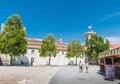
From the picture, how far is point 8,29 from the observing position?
47.9 metres

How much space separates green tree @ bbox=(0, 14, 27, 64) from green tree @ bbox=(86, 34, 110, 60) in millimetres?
28131

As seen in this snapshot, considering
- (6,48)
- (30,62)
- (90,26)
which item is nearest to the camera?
(6,48)

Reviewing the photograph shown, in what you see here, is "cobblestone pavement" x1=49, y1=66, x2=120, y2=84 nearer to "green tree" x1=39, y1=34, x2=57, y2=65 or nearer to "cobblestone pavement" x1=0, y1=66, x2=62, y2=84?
"cobblestone pavement" x1=0, y1=66, x2=62, y2=84

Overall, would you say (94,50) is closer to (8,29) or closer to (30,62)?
(30,62)

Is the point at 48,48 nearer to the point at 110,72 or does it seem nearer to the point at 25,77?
the point at 25,77

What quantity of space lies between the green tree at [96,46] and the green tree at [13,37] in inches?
1108

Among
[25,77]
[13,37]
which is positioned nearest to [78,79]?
[25,77]

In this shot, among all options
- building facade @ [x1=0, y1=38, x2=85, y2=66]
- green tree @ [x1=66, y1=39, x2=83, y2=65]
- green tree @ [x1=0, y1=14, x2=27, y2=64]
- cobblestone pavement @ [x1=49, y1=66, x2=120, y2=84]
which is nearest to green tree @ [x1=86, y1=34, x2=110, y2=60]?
green tree @ [x1=66, y1=39, x2=83, y2=65]

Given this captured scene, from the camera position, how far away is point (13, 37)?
47281mm

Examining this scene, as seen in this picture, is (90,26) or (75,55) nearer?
(75,55)

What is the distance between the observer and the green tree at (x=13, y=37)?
46359 mm

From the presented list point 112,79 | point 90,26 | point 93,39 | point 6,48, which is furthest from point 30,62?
point 112,79

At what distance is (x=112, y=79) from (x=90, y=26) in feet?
253

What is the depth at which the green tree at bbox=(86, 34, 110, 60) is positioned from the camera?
217 feet
